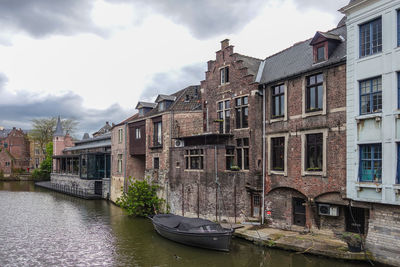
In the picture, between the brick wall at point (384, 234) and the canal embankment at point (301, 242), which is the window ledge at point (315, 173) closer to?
the brick wall at point (384, 234)

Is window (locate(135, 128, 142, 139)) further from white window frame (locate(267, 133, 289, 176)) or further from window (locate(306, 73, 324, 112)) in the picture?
window (locate(306, 73, 324, 112))

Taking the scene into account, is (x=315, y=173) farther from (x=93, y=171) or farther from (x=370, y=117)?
(x=93, y=171)

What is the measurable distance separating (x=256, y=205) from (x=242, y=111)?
6.34 meters

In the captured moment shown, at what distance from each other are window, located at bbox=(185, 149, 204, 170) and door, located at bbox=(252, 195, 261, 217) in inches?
184

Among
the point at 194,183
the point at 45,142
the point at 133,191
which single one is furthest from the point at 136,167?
the point at 45,142

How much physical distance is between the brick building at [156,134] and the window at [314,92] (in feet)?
34.7

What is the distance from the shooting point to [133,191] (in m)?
28.2

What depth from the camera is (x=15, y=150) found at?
297ft

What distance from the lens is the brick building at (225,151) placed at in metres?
Result: 21.8

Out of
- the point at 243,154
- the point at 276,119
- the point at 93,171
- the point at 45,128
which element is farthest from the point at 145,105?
the point at 45,128

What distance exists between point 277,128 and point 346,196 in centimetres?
594

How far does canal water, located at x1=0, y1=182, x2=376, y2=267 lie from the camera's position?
16656mm

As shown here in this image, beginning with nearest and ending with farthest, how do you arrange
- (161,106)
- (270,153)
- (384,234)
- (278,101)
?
(384,234) → (278,101) → (270,153) → (161,106)

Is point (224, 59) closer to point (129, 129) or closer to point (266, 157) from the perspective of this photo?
point (266, 157)
